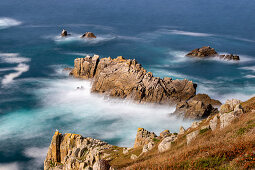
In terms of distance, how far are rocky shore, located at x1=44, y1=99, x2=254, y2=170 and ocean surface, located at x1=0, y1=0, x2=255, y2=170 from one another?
8.80 meters

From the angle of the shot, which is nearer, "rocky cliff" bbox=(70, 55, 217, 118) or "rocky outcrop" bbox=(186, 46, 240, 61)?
"rocky cliff" bbox=(70, 55, 217, 118)

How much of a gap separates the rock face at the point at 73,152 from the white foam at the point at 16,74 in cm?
4812

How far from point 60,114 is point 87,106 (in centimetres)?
633

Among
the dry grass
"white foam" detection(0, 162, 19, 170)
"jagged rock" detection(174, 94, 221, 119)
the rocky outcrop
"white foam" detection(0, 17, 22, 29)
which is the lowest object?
"white foam" detection(0, 162, 19, 170)

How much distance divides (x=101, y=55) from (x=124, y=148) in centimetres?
7050

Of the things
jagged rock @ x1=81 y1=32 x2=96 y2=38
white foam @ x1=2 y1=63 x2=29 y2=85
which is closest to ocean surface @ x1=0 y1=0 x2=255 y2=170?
white foam @ x1=2 y1=63 x2=29 y2=85

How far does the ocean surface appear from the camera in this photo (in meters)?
58.1

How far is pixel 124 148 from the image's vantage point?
35.5 metres

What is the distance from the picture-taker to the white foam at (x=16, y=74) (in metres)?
83.8

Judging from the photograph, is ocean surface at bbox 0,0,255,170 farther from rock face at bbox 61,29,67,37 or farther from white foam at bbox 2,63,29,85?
rock face at bbox 61,29,67,37

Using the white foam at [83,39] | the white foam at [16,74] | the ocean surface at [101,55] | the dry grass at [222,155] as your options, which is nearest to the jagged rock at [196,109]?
the ocean surface at [101,55]

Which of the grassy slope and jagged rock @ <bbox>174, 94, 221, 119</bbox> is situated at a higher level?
the grassy slope

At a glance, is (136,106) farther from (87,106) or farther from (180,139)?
(180,139)

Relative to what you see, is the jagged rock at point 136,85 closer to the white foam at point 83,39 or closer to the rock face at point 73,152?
the rock face at point 73,152
